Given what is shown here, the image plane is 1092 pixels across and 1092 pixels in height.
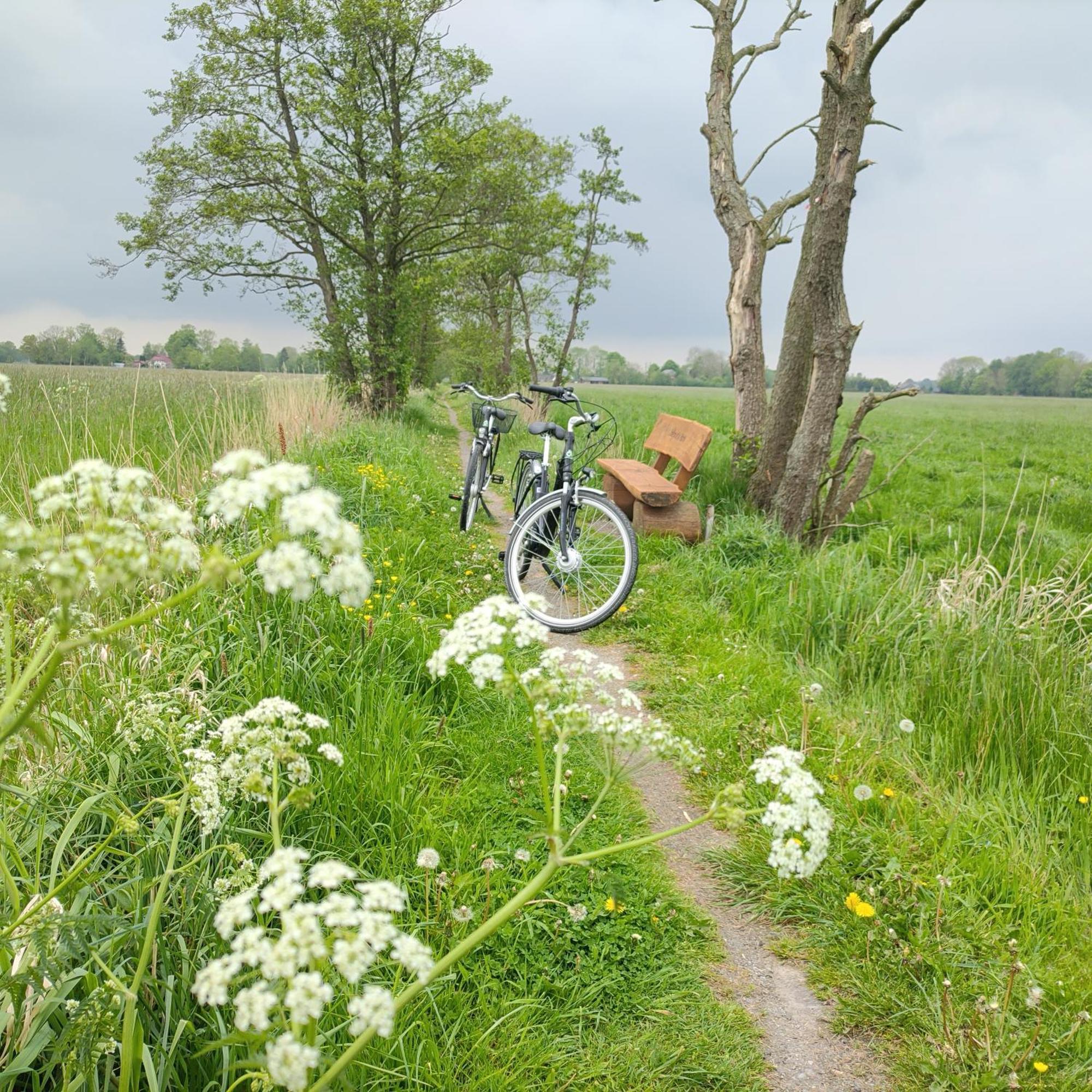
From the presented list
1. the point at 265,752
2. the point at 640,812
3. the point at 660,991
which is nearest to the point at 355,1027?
the point at 265,752

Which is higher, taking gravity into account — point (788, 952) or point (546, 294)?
point (546, 294)

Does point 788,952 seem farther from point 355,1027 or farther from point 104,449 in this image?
point 104,449

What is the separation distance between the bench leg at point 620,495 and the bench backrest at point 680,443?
0.57 m

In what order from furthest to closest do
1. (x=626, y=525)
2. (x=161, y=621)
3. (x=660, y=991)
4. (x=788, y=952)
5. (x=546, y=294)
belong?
1. (x=546, y=294)
2. (x=626, y=525)
3. (x=161, y=621)
4. (x=788, y=952)
5. (x=660, y=991)

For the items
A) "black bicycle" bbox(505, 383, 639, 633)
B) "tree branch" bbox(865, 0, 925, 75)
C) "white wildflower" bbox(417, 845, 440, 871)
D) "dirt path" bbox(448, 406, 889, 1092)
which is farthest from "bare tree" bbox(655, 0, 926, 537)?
"white wildflower" bbox(417, 845, 440, 871)

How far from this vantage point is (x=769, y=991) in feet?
7.95

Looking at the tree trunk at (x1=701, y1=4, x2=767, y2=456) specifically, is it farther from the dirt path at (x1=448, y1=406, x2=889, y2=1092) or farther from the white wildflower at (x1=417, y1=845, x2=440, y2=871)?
the white wildflower at (x1=417, y1=845, x2=440, y2=871)

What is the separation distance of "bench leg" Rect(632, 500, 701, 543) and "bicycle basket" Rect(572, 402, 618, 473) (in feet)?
2.35

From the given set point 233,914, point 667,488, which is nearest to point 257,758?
point 233,914

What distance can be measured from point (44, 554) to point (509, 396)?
6101mm

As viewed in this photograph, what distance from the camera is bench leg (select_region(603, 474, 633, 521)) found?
775cm

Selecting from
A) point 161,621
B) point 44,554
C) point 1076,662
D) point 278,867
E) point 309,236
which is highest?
point 309,236

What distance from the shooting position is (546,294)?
29.5 meters

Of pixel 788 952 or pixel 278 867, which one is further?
pixel 788 952
